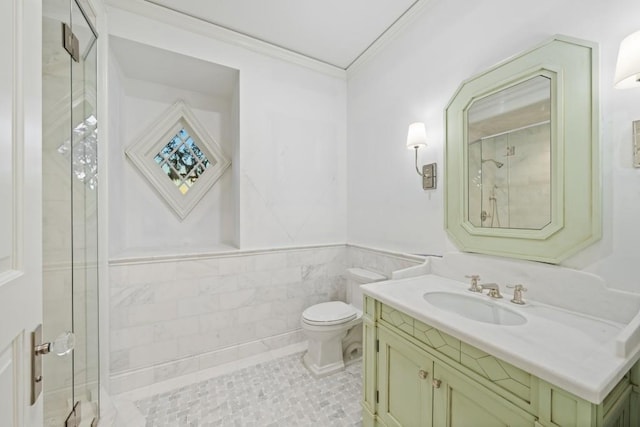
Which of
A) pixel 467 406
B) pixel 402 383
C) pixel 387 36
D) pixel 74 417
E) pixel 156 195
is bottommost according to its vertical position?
pixel 74 417

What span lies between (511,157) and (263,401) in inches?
84.2

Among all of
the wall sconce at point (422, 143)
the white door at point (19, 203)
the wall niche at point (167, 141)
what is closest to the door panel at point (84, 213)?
the wall niche at point (167, 141)

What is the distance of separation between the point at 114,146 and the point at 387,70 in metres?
2.34

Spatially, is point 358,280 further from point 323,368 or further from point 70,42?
point 70,42

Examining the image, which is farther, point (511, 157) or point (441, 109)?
point (441, 109)

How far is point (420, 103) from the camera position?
192cm

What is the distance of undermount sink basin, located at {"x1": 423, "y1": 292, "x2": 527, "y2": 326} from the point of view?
1227 mm

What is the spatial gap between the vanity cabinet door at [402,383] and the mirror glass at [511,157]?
2.81ft

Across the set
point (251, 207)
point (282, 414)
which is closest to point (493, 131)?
point (251, 207)

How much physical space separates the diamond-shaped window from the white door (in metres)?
1.91

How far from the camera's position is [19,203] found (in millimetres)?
624

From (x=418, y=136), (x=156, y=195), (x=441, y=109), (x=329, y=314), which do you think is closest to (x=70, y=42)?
(x=156, y=195)

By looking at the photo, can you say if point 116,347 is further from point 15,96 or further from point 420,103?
point 420,103

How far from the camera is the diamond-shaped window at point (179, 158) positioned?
243 centimetres
